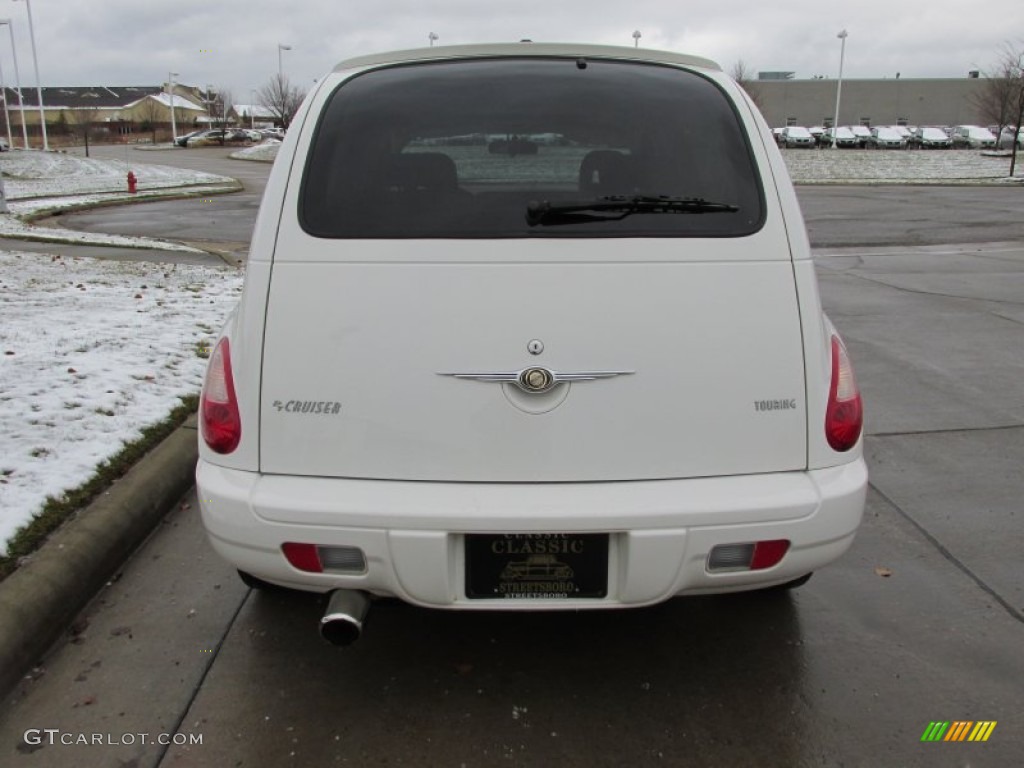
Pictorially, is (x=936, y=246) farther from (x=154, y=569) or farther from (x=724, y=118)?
(x=154, y=569)

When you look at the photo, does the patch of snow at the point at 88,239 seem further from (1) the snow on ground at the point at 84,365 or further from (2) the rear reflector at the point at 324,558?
(2) the rear reflector at the point at 324,558

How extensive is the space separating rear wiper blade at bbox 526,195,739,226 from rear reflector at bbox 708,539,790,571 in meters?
0.94

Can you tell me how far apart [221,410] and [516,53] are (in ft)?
4.90

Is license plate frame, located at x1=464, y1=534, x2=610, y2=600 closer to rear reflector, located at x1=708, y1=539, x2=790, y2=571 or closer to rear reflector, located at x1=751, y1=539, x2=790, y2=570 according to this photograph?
rear reflector, located at x1=708, y1=539, x2=790, y2=571

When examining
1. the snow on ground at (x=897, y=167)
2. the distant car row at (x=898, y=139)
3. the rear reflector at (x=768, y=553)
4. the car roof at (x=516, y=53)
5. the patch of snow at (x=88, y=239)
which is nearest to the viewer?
the rear reflector at (x=768, y=553)

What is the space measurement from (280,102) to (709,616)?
6534cm

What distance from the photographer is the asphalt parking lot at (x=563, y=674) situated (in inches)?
91.4

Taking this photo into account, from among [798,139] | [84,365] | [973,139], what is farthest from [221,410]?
[973,139]

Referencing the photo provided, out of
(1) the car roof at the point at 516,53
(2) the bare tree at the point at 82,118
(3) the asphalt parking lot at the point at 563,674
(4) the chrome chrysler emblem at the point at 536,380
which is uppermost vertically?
(2) the bare tree at the point at 82,118

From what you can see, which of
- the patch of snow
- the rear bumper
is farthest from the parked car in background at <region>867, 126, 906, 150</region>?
the rear bumper

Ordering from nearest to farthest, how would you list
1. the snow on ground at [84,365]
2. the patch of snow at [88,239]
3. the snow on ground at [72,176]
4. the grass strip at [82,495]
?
the grass strip at [82,495] < the snow on ground at [84,365] < the patch of snow at [88,239] < the snow on ground at [72,176]

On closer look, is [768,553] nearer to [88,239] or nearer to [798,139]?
[88,239]

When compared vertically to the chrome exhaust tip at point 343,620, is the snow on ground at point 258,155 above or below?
above

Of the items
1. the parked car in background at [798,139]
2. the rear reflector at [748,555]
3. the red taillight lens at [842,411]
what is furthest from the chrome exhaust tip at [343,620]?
the parked car in background at [798,139]
